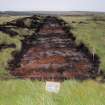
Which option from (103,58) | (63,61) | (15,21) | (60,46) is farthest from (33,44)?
(15,21)

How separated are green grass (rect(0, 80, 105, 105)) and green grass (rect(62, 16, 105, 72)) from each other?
845 mm

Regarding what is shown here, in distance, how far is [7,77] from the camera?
4371 mm

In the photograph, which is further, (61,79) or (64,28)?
(64,28)

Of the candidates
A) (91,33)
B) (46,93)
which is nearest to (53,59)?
(46,93)

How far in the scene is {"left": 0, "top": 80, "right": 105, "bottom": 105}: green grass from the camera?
144 inches

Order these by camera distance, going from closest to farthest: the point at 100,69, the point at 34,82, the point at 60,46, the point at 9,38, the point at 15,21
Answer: the point at 34,82
the point at 100,69
the point at 60,46
the point at 9,38
the point at 15,21

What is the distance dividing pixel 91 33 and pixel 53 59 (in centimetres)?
184

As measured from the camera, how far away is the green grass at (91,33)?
216 inches

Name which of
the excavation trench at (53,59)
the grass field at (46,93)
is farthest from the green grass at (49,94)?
the excavation trench at (53,59)

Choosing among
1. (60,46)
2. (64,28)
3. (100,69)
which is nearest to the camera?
(100,69)

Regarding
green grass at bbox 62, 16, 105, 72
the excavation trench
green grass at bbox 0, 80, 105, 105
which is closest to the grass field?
green grass at bbox 0, 80, 105, 105

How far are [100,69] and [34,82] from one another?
123 centimetres

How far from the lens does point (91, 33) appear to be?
657 centimetres

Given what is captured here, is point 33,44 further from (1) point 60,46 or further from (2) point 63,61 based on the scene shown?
(2) point 63,61
